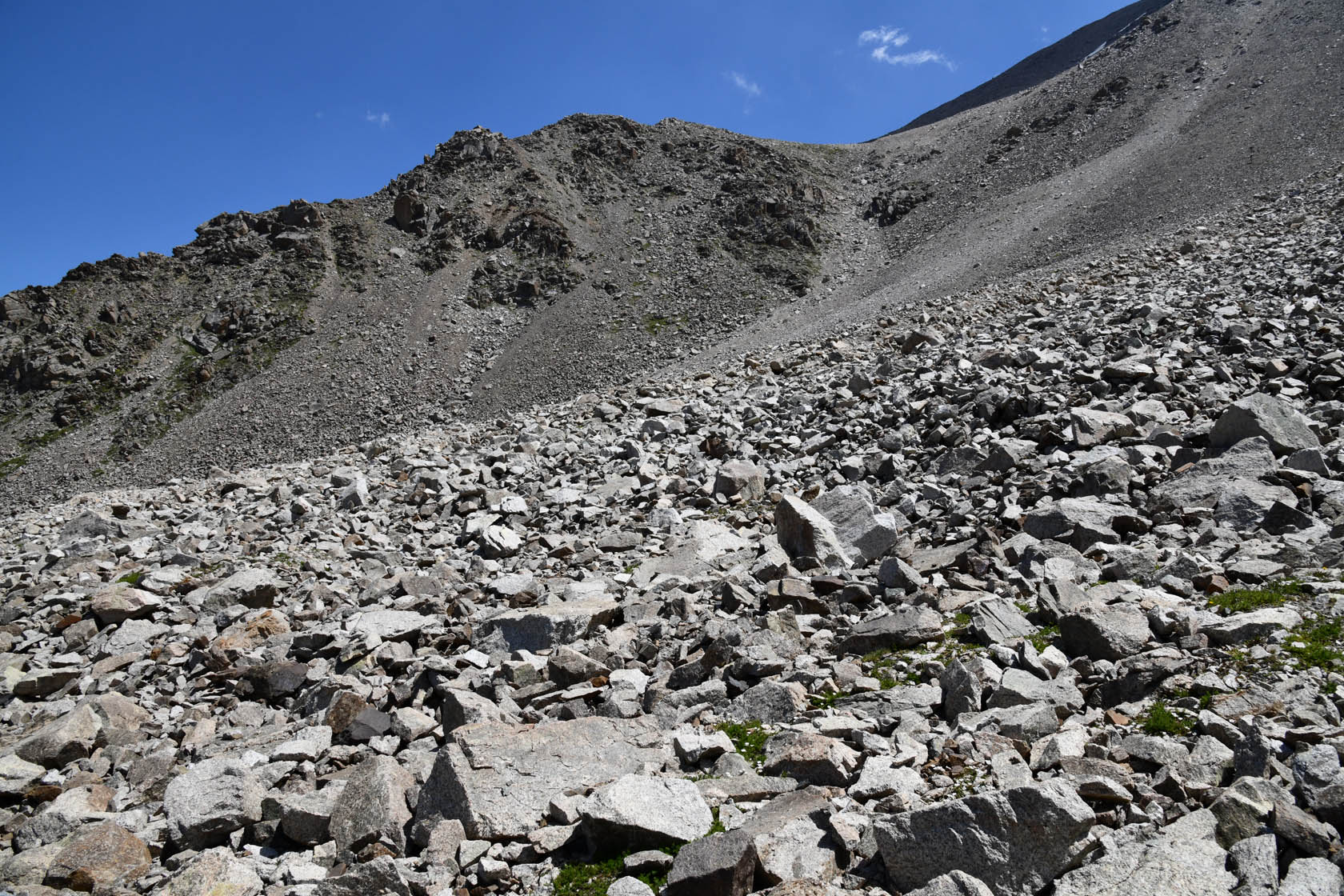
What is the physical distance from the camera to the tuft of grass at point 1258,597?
6.65 meters

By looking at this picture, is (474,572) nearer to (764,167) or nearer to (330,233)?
(330,233)

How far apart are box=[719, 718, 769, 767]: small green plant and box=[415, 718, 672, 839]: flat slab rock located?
573 millimetres

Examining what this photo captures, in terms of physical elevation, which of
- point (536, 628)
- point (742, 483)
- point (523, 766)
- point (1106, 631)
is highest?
point (742, 483)

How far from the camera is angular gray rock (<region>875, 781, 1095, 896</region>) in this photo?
407cm

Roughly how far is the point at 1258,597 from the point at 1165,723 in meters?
2.45

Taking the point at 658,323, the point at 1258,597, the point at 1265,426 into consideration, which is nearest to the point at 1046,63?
the point at 658,323

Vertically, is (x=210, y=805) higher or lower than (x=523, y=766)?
higher

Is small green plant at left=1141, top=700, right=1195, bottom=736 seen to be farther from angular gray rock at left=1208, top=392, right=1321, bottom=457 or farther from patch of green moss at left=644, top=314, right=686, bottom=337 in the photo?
patch of green moss at left=644, top=314, right=686, bottom=337

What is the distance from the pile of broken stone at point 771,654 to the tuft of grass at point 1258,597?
0.06 meters

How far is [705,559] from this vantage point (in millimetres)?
11523

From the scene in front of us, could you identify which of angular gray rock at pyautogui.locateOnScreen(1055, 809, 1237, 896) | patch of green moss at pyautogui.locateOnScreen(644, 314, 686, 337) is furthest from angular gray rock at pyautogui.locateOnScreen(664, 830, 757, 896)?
patch of green moss at pyautogui.locateOnScreen(644, 314, 686, 337)

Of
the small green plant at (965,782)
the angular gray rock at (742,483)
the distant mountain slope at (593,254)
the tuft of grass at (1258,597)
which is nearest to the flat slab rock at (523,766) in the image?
the small green plant at (965,782)

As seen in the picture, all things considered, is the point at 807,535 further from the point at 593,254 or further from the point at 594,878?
the point at 593,254

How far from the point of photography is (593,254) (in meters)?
65.5
